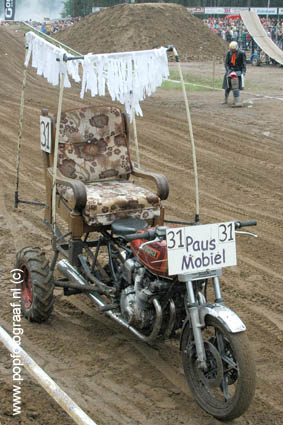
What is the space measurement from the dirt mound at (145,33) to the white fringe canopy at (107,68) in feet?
85.4

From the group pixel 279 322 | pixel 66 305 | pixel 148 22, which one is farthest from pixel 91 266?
pixel 148 22

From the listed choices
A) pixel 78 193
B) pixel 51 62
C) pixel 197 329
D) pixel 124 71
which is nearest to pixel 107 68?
pixel 124 71

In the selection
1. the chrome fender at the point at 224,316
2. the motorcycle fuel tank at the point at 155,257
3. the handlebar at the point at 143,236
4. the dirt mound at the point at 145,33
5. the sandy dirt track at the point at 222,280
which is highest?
the dirt mound at the point at 145,33

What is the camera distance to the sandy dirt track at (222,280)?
13.8 feet

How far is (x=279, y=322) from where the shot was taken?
5.49 m

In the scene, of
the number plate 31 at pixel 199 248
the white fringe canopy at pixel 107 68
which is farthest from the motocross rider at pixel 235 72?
the number plate 31 at pixel 199 248

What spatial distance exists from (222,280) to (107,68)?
2.56m

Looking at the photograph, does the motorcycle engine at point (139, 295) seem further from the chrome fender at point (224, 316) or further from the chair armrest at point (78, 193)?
the chair armrest at point (78, 193)

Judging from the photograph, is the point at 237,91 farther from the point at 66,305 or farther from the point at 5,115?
the point at 66,305

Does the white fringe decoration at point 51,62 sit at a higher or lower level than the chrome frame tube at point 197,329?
higher

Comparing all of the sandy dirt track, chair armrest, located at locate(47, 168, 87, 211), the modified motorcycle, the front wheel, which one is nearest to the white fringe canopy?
chair armrest, located at locate(47, 168, 87, 211)

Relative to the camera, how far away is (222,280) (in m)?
6.46

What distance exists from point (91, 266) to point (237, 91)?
1219cm

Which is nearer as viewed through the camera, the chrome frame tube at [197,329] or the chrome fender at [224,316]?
the chrome fender at [224,316]
